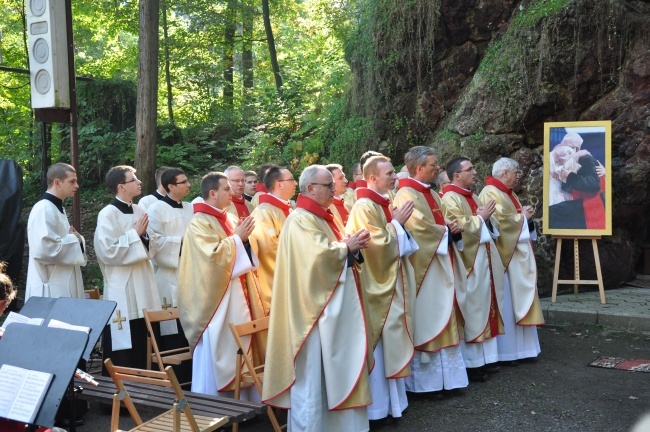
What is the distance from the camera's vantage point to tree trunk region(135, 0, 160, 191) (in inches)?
517

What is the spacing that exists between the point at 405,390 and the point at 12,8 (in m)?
16.4

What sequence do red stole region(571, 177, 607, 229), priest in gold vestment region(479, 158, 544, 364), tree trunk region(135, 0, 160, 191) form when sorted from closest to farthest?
priest in gold vestment region(479, 158, 544, 364), red stole region(571, 177, 607, 229), tree trunk region(135, 0, 160, 191)

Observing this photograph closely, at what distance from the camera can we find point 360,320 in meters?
5.58

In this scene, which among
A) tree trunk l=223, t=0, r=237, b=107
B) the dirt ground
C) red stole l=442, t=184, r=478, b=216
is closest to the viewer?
the dirt ground

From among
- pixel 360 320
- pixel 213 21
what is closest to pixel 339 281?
pixel 360 320

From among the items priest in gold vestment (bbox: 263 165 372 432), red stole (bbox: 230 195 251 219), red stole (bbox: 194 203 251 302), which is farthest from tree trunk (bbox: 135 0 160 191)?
priest in gold vestment (bbox: 263 165 372 432)

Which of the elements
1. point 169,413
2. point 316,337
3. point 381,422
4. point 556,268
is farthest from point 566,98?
point 169,413

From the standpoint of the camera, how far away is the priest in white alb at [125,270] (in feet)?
21.9

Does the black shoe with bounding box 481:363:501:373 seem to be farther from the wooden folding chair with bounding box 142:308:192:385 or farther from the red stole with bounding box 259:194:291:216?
the wooden folding chair with bounding box 142:308:192:385

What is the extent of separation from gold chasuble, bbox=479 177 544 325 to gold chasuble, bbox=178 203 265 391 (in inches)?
129

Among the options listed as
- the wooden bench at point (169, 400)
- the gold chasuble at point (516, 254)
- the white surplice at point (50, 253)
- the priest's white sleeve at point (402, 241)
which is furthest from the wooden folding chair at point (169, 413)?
the gold chasuble at point (516, 254)

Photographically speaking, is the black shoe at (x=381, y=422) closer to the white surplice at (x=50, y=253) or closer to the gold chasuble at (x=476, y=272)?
the gold chasuble at (x=476, y=272)

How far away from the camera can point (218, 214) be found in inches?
251

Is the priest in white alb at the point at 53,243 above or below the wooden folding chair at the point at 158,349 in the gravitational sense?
above
